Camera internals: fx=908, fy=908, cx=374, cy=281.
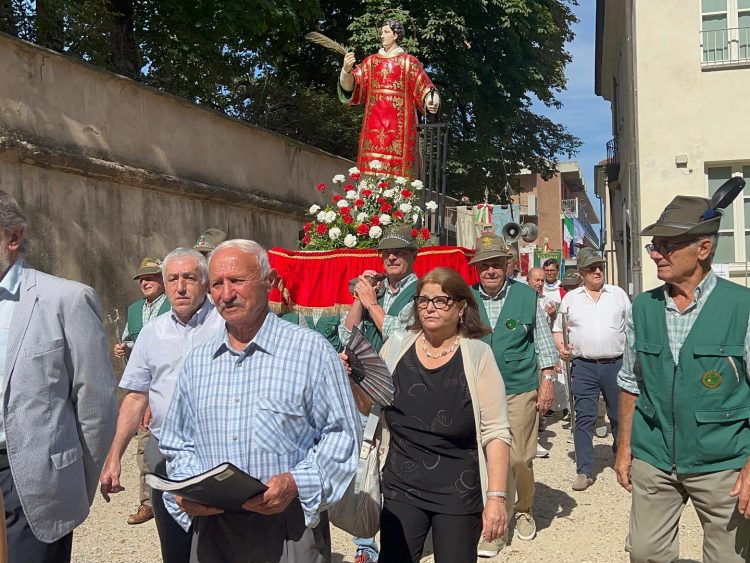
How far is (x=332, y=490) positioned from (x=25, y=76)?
9526 mm

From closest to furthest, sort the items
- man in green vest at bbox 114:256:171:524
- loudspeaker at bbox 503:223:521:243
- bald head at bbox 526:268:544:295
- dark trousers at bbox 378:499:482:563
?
dark trousers at bbox 378:499:482:563, man in green vest at bbox 114:256:171:524, bald head at bbox 526:268:544:295, loudspeaker at bbox 503:223:521:243

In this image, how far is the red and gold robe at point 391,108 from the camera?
11.6m

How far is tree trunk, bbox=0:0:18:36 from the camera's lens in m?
17.4

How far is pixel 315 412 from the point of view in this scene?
3.15 m

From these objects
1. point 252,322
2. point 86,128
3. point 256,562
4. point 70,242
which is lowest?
point 256,562

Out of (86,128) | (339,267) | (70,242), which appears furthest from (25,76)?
(339,267)

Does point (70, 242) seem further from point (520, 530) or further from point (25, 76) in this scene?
point (520, 530)

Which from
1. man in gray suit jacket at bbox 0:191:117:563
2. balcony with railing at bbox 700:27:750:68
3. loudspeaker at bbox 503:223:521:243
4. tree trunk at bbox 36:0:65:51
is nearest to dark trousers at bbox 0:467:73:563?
man in gray suit jacket at bbox 0:191:117:563

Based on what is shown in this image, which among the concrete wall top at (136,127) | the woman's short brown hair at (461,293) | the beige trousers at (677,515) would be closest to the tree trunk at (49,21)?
the concrete wall top at (136,127)

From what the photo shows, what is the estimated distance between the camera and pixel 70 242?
1155 centimetres

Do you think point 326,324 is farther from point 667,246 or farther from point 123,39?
point 123,39

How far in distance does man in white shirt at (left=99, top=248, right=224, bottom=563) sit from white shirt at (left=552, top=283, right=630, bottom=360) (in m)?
5.17

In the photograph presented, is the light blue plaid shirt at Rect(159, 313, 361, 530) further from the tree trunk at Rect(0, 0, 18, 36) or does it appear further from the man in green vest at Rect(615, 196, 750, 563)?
the tree trunk at Rect(0, 0, 18, 36)

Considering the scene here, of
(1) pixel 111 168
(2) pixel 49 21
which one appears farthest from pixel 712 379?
(2) pixel 49 21
